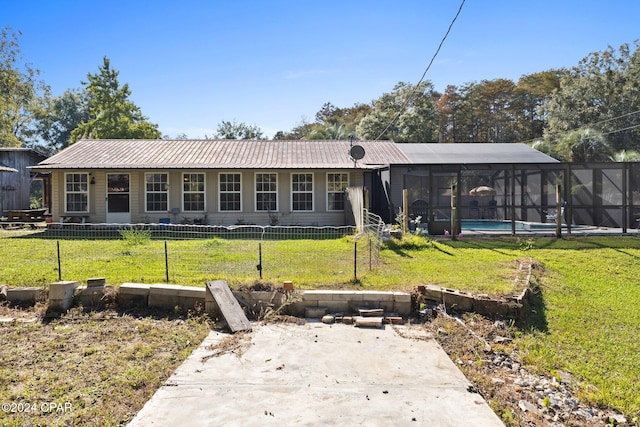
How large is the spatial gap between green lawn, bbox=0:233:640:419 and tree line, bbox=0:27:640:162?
10.3 metres

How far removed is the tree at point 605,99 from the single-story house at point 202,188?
2031 cm

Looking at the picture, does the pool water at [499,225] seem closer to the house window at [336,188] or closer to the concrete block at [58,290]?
the house window at [336,188]

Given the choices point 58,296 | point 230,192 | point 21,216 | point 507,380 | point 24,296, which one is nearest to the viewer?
point 507,380

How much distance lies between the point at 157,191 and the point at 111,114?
65.9ft

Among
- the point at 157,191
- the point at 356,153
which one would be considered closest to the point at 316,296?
the point at 356,153

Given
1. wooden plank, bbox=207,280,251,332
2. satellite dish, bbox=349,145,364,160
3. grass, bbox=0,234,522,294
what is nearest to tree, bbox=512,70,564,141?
satellite dish, bbox=349,145,364,160

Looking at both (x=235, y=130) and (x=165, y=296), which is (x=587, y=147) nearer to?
(x=165, y=296)

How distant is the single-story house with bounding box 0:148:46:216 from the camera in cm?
2117

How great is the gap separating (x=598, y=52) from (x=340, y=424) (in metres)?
35.4

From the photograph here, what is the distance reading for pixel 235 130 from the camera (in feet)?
148

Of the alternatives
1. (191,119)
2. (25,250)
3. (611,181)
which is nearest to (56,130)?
(191,119)

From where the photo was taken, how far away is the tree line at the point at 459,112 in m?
27.4

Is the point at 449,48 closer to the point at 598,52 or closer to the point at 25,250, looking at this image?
the point at 25,250

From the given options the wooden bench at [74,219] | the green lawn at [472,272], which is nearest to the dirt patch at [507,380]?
the green lawn at [472,272]
